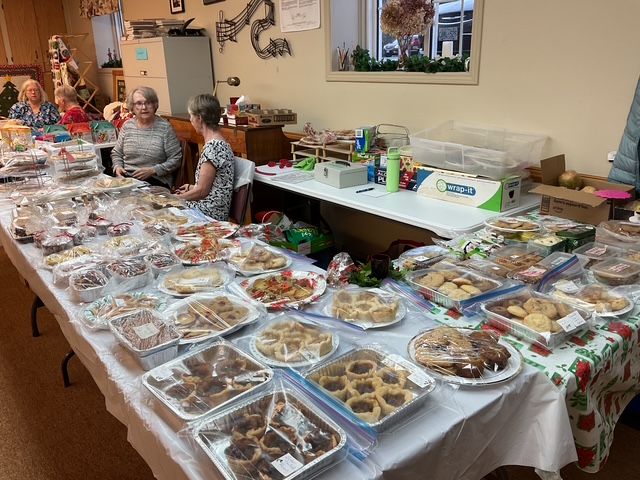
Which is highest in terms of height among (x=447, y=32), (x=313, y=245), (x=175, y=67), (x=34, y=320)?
(x=447, y=32)

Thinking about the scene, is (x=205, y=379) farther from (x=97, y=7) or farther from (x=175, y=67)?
(x=97, y=7)

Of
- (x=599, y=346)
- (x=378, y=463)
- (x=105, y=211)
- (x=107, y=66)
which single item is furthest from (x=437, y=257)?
(x=107, y=66)

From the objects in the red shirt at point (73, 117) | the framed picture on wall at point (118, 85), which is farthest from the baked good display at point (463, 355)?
the framed picture on wall at point (118, 85)

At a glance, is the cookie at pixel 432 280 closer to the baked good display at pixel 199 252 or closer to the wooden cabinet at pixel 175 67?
the baked good display at pixel 199 252

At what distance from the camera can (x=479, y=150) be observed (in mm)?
2242

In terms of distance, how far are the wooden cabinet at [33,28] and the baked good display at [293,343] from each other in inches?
300

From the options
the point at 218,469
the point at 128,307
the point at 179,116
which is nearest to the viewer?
the point at 218,469

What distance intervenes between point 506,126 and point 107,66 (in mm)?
6036

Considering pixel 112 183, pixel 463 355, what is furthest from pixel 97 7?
pixel 463 355

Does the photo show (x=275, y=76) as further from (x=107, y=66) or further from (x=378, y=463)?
(x=107, y=66)

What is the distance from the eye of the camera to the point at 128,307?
4.28 ft

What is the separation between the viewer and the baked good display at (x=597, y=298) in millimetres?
1242

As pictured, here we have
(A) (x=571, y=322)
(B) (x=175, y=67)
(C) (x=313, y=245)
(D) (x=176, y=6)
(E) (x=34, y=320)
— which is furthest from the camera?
(D) (x=176, y=6)

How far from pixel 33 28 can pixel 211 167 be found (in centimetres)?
623
